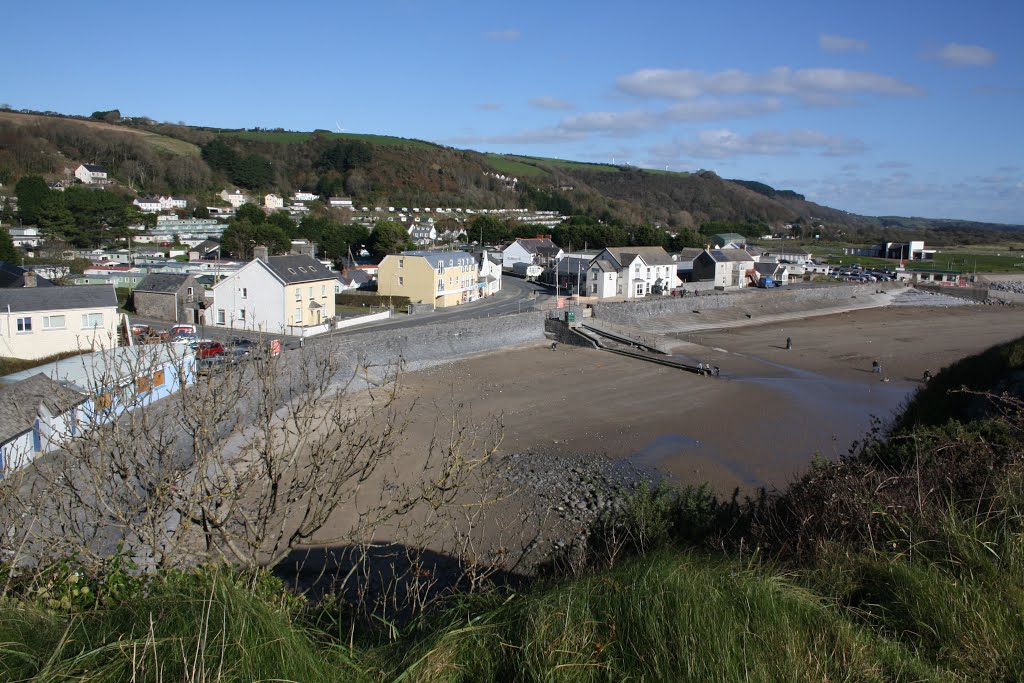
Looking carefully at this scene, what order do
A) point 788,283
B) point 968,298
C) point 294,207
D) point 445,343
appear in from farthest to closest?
point 294,207 → point 788,283 → point 968,298 → point 445,343

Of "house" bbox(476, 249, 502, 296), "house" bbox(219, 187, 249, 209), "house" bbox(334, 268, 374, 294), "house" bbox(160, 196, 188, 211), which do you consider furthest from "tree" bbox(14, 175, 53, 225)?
"house" bbox(476, 249, 502, 296)

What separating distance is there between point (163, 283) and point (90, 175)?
170 ft

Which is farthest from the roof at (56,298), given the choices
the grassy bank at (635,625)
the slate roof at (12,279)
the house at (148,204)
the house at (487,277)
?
the house at (148,204)

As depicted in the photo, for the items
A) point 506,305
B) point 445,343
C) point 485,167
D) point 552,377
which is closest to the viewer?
point 552,377

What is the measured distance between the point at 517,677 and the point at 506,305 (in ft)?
113

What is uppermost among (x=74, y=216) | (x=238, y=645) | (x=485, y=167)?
(x=485, y=167)

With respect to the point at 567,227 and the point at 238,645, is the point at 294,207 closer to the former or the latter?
the point at 567,227

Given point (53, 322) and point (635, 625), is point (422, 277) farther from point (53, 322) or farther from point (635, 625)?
point (635, 625)

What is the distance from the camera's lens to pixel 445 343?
27453mm

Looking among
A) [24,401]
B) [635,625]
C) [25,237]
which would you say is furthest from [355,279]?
[635,625]

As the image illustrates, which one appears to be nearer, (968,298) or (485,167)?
(968,298)

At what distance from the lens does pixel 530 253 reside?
176 ft

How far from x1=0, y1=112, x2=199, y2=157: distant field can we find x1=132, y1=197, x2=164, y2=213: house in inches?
962

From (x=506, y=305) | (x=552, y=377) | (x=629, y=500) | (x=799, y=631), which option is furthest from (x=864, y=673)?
(x=506, y=305)
